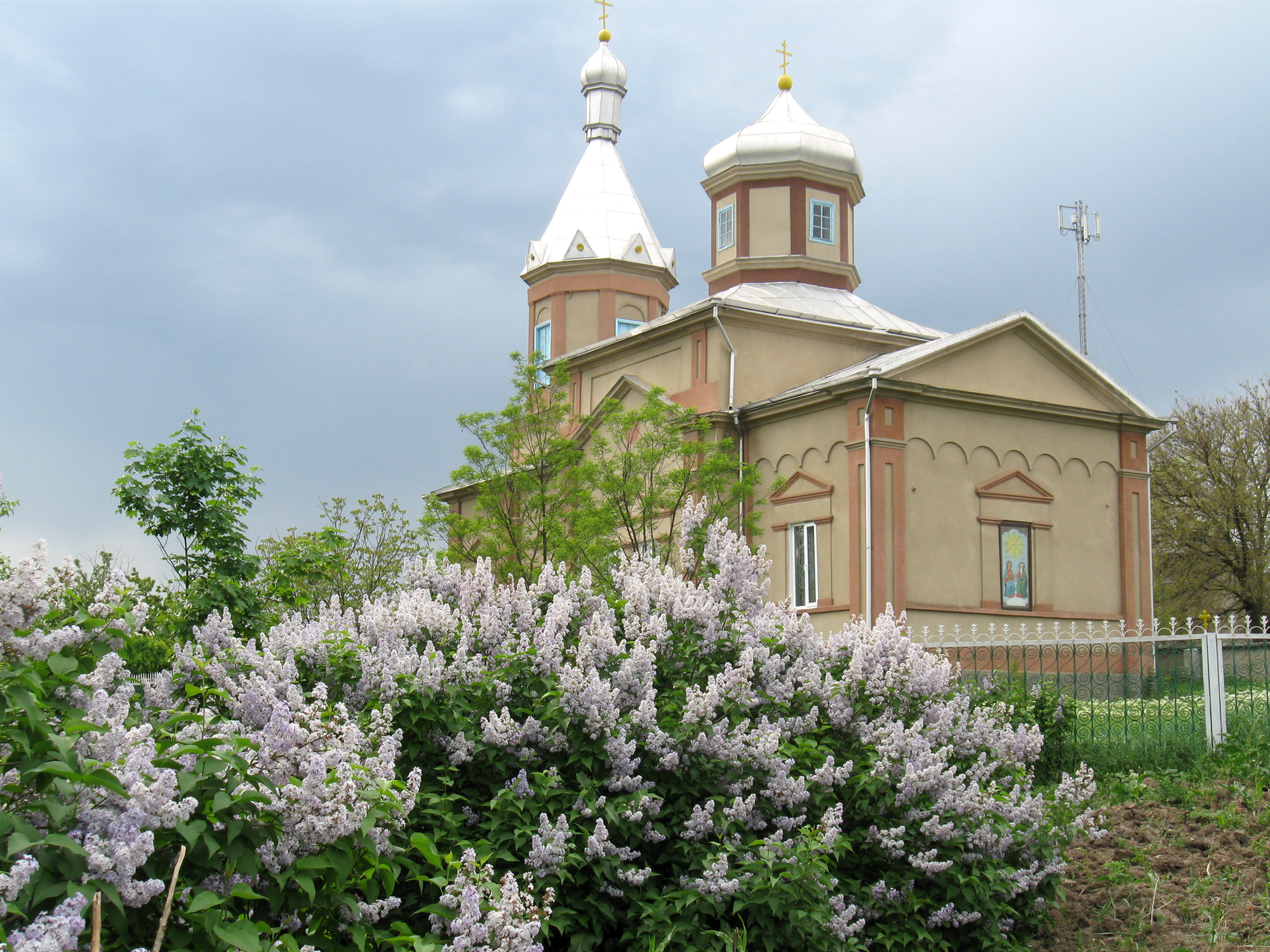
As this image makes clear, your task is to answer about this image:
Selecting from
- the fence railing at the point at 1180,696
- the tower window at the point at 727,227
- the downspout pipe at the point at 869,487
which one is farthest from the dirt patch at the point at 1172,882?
the tower window at the point at 727,227

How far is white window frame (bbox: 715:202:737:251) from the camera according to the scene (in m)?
28.3

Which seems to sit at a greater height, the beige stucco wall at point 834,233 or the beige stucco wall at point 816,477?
the beige stucco wall at point 834,233

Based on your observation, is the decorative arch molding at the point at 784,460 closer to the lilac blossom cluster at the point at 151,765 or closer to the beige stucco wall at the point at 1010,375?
the beige stucco wall at the point at 1010,375

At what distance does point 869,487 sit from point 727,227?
10.3 metres

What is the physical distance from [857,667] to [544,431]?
740 inches

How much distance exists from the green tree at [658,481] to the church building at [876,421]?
2.39 feet

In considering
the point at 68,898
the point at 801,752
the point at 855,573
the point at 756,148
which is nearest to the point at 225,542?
the point at 855,573

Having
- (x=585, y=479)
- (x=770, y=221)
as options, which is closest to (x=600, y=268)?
(x=770, y=221)

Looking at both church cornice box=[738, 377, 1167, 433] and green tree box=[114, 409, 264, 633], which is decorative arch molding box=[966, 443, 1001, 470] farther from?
green tree box=[114, 409, 264, 633]

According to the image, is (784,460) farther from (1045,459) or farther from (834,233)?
(834,233)

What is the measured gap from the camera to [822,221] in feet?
93.1

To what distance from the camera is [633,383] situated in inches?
977

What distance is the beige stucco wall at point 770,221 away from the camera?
91.8ft

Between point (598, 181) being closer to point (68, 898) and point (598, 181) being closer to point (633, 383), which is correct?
point (633, 383)
